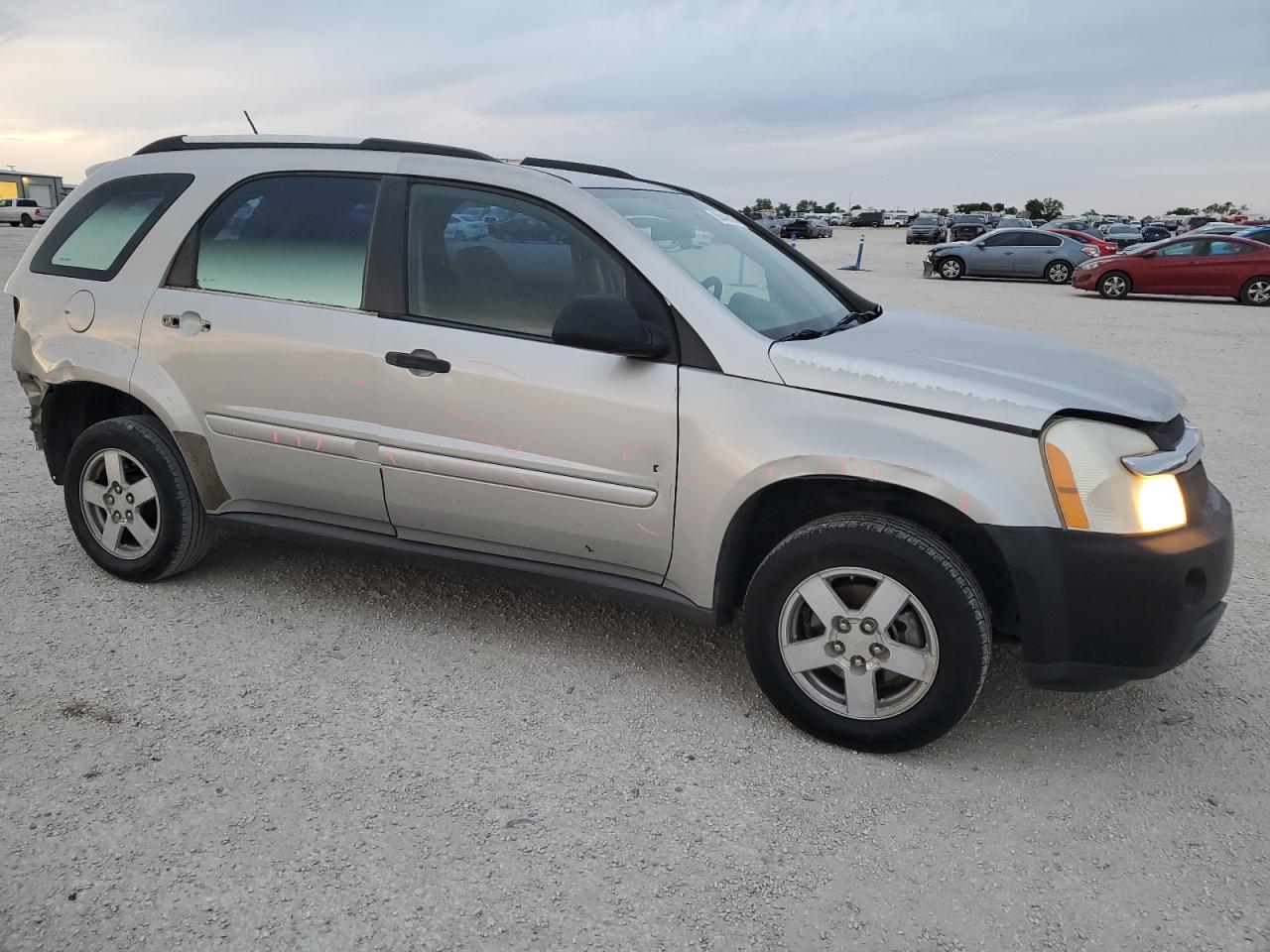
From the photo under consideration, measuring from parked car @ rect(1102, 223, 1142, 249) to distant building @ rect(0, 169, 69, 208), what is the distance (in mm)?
64116

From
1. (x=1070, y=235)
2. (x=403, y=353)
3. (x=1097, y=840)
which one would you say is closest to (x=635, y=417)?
(x=403, y=353)

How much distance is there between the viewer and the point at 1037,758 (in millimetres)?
3109

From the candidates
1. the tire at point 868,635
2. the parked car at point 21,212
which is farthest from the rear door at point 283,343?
the parked car at point 21,212

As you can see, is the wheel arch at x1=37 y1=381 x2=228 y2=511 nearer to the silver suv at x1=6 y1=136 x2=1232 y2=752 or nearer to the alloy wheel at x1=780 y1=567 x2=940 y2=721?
the silver suv at x1=6 y1=136 x2=1232 y2=752

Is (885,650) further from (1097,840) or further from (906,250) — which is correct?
(906,250)

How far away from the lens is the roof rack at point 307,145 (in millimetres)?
3682

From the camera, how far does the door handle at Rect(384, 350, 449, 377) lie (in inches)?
134

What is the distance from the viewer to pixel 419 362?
3.42 meters

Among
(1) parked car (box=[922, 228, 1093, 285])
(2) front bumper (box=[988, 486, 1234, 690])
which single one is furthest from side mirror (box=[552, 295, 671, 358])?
(1) parked car (box=[922, 228, 1093, 285])

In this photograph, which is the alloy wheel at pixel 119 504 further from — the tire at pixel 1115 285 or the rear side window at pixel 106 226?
the tire at pixel 1115 285

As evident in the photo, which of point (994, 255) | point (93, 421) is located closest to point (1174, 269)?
point (994, 255)

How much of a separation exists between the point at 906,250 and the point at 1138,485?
40566mm

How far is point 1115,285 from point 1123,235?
27.7 meters

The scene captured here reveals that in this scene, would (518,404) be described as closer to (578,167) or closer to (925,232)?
(578,167)
